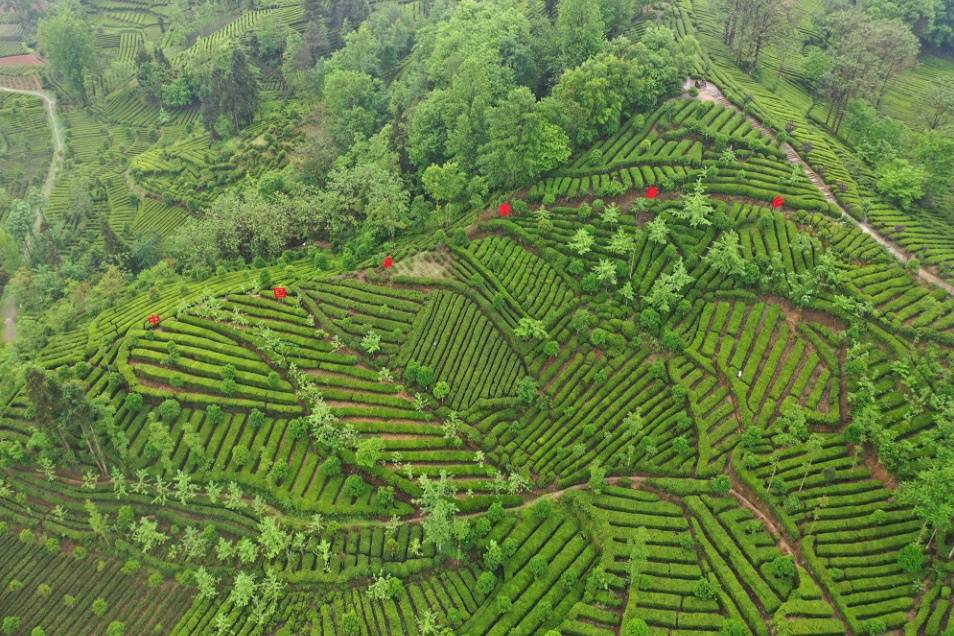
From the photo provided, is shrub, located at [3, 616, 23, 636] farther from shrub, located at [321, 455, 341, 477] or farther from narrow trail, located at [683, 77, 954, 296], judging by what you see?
narrow trail, located at [683, 77, 954, 296]

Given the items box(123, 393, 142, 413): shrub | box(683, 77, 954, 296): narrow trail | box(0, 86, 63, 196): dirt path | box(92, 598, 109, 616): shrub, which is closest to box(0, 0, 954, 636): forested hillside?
box(683, 77, 954, 296): narrow trail

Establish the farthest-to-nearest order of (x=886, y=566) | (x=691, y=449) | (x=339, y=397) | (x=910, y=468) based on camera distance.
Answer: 1. (x=339, y=397)
2. (x=691, y=449)
3. (x=910, y=468)
4. (x=886, y=566)

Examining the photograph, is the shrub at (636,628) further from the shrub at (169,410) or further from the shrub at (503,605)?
the shrub at (169,410)

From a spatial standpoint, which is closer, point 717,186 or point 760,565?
point 760,565

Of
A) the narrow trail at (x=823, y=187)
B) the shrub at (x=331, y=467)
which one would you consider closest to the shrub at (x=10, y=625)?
the shrub at (x=331, y=467)

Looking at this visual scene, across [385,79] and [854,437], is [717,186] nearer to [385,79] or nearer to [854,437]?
[854,437]

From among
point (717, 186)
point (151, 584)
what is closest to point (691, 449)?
point (717, 186)

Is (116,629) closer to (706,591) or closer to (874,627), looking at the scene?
(706,591)
